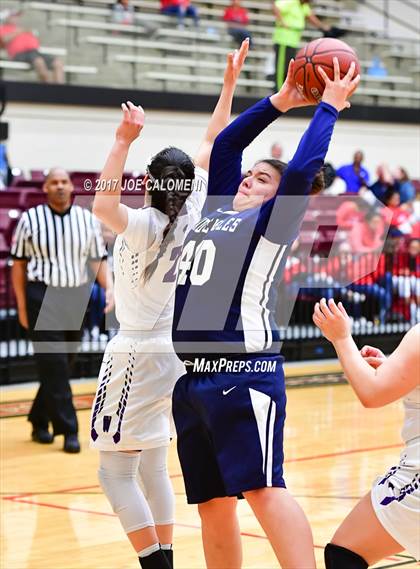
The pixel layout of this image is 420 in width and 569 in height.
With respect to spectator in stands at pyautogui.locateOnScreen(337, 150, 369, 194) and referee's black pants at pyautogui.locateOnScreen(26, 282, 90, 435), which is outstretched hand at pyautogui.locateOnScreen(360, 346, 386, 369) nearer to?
referee's black pants at pyautogui.locateOnScreen(26, 282, 90, 435)

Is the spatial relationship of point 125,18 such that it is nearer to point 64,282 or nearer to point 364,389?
point 64,282

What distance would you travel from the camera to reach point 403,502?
137 inches

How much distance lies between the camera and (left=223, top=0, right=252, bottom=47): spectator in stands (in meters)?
17.5

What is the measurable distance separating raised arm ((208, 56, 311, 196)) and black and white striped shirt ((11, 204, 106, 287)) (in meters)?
4.05

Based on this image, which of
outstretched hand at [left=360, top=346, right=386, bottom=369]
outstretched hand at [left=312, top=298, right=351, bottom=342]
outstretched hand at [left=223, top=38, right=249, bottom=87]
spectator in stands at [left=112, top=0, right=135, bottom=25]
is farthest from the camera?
spectator in stands at [left=112, top=0, right=135, bottom=25]

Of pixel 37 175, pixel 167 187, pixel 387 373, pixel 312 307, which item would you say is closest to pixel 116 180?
pixel 167 187

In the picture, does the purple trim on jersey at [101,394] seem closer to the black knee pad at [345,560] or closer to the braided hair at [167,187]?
the braided hair at [167,187]

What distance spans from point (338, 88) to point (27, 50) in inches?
481

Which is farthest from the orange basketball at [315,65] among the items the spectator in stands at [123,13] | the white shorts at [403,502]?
the spectator in stands at [123,13]

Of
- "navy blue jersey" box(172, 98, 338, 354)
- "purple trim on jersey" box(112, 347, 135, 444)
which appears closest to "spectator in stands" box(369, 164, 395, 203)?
"purple trim on jersey" box(112, 347, 135, 444)

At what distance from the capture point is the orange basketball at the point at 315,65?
13.9 ft

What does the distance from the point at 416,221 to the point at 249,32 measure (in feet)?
14.4

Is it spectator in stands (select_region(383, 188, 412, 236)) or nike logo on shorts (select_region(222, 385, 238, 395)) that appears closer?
nike logo on shorts (select_region(222, 385, 238, 395))

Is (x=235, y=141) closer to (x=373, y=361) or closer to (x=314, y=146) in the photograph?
(x=314, y=146)
